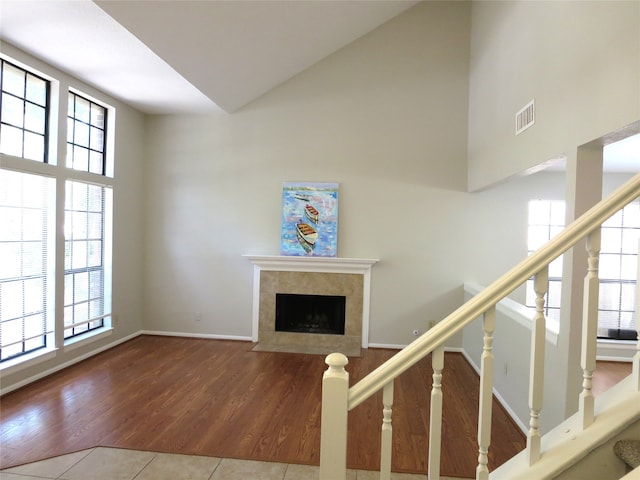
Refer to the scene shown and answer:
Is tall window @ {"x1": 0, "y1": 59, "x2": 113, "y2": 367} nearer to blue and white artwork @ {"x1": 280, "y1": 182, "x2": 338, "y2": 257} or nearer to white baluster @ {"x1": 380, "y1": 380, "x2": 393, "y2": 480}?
blue and white artwork @ {"x1": 280, "y1": 182, "x2": 338, "y2": 257}

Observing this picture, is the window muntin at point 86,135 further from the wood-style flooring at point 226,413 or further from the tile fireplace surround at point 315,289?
the wood-style flooring at point 226,413

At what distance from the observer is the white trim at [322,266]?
15.5 feet

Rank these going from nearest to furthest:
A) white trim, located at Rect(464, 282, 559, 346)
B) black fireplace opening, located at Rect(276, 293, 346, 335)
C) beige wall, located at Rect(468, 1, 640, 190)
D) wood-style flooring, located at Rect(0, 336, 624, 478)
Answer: beige wall, located at Rect(468, 1, 640, 190), white trim, located at Rect(464, 282, 559, 346), wood-style flooring, located at Rect(0, 336, 624, 478), black fireplace opening, located at Rect(276, 293, 346, 335)

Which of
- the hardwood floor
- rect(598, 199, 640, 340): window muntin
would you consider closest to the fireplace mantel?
the hardwood floor

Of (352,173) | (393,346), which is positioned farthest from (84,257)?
(393,346)

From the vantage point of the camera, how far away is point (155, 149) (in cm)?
507

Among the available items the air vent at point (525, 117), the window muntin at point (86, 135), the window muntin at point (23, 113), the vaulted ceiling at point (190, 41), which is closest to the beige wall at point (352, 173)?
the vaulted ceiling at point (190, 41)

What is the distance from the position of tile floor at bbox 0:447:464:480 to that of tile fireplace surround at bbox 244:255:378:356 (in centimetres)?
236

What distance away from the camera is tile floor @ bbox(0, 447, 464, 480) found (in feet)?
7.25

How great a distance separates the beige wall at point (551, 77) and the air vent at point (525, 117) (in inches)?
2.1

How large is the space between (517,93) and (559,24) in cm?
70

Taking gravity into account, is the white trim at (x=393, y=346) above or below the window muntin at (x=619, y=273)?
below

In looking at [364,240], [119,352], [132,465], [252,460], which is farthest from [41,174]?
[364,240]

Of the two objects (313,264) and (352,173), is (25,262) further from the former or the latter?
(352,173)
